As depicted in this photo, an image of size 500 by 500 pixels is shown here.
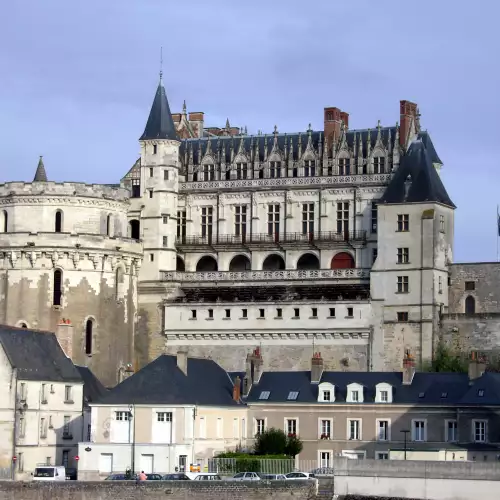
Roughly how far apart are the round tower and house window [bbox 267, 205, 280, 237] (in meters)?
7.47

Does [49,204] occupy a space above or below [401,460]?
above

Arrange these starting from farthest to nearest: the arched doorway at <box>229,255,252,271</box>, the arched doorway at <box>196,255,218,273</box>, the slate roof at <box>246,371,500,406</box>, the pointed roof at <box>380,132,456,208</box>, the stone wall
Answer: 1. the arched doorway at <box>196,255,218,273</box>
2. the arched doorway at <box>229,255,252,271</box>
3. the pointed roof at <box>380,132,456,208</box>
4. the slate roof at <box>246,371,500,406</box>
5. the stone wall

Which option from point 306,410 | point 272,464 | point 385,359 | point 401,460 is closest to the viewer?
point 401,460

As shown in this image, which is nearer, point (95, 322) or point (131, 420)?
point (131, 420)

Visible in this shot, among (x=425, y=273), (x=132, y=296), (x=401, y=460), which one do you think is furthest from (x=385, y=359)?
(x=401, y=460)

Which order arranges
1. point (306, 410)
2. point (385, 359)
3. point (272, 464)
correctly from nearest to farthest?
point (272, 464) → point (306, 410) → point (385, 359)

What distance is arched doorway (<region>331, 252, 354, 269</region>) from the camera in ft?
286

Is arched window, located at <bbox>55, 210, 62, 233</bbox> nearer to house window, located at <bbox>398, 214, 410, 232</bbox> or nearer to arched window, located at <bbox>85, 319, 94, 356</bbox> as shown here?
arched window, located at <bbox>85, 319, 94, 356</bbox>

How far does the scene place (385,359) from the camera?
268 feet

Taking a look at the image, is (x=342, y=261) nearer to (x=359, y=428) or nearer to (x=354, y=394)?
(x=354, y=394)

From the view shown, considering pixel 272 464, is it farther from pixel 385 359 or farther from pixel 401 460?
pixel 385 359

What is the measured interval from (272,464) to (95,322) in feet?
77.0

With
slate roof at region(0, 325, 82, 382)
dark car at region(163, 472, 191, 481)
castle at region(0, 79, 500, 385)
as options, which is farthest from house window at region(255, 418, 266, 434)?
castle at region(0, 79, 500, 385)

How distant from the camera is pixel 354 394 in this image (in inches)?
2704
